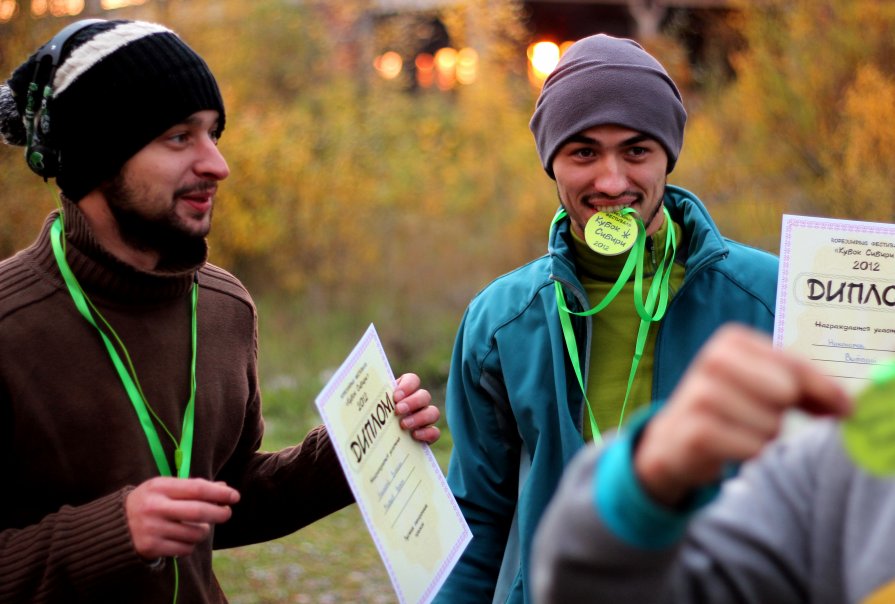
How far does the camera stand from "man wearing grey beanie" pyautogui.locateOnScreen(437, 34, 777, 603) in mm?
2629

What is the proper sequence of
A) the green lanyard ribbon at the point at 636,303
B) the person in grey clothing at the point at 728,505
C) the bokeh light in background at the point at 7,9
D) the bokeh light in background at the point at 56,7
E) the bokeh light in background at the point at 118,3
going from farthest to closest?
the bokeh light in background at the point at 118,3
the bokeh light in background at the point at 56,7
the bokeh light in background at the point at 7,9
the green lanyard ribbon at the point at 636,303
the person in grey clothing at the point at 728,505

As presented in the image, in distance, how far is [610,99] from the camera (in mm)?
2680

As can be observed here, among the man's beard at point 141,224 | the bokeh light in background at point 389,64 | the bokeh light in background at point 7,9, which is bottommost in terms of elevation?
the man's beard at point 141,224

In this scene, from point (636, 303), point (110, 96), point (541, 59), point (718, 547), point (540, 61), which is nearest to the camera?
point (718, 547)

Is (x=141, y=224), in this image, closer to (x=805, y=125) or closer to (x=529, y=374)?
(x=529, y=374)

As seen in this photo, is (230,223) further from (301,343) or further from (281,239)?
(301,343)

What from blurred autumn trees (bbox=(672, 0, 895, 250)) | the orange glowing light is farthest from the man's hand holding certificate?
the orange glowing light

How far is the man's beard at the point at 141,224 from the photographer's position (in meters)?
2.42

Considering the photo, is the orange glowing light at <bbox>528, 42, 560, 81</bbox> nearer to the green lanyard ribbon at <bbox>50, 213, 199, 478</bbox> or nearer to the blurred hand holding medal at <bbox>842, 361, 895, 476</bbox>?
the green lanyard ribbon at <bbox>50, 213, 199, 478</bbox>

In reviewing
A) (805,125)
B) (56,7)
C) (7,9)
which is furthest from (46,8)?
(805,125)

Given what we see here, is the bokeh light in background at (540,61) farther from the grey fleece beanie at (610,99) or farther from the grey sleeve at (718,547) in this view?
the grey sleeve at (718,547)

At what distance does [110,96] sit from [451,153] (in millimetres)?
10082

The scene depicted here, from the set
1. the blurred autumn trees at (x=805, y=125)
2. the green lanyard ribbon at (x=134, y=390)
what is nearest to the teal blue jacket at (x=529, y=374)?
the green lanyard ribbon at (x=134, y=390)

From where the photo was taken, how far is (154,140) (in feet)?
7.98
